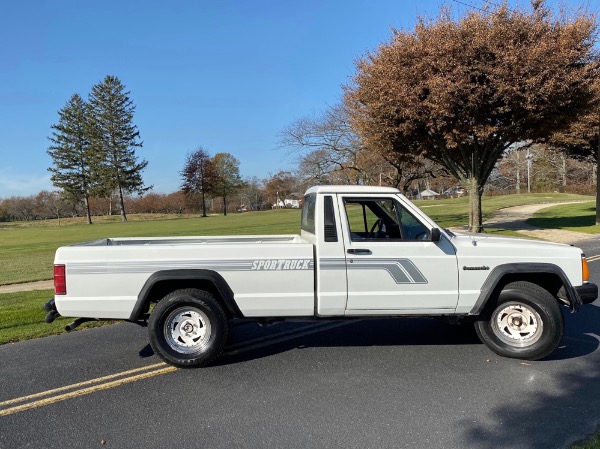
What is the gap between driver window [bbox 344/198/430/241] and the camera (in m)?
4.96

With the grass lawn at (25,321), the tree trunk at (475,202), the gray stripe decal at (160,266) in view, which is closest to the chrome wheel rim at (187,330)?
the gray stripe decal at (160,266)

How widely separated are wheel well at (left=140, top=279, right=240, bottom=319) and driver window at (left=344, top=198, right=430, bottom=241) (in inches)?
60.0

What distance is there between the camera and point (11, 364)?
5.19 m

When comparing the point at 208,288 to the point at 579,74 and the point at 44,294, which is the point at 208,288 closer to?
the point at 44,294

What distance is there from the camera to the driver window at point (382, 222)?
4965mm

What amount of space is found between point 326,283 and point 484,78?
12.1m

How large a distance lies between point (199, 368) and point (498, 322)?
3266 mm

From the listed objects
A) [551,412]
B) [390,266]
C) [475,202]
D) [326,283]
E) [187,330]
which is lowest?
[551,412]

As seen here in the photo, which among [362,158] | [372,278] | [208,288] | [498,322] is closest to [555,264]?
[498,322]

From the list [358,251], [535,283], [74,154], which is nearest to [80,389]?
[358,251]

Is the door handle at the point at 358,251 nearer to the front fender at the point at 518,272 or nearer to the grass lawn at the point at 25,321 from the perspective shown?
the front fender at the point at 518,272

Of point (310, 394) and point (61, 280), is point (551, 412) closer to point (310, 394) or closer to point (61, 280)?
point (310, 394)

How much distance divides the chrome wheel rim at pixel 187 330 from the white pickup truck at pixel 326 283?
1 centimetres

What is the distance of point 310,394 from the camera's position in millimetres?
4133
